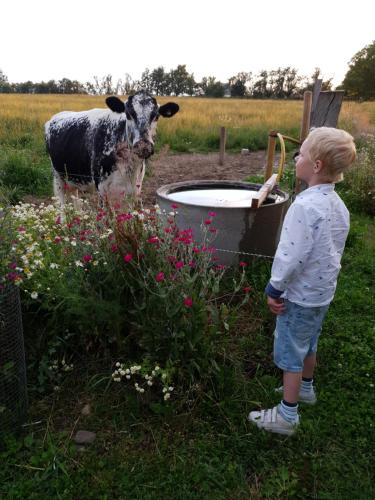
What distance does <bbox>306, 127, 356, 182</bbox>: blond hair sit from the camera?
6.29 feet

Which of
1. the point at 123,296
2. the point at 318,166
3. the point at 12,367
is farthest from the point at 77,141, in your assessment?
the point at 318,166

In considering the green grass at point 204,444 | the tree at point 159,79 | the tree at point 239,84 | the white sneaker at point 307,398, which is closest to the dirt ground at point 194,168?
the green grass at point 204,444

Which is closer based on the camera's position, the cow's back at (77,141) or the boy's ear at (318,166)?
the boy's ear at (318,166)

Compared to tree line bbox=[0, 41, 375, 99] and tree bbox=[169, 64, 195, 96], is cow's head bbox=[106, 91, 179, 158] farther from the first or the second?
tree bbox=[169, 64, 195, 96]

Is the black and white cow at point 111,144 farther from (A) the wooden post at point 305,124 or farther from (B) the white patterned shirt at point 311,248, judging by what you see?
(B) the white patterned shirt at point 311,248

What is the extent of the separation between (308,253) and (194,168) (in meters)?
8.85

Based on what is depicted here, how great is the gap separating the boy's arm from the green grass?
2.83 feet

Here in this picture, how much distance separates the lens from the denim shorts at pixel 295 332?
7.03 feet

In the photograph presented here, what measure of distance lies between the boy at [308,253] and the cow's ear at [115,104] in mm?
2911

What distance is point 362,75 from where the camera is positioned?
50.4 m

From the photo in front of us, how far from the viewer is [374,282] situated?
13.4 feet

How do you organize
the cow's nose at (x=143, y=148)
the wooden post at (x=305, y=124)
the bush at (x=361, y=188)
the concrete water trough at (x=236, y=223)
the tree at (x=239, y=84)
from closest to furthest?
the wooden post at (x=305, y=124) < the concrete water trough at (x=236, y=223) < the cow's nose at (x=143, y=148) < the bush at (x=361, y=188) < the tree at (x=239, y=84)

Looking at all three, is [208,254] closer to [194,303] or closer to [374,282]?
[194,303]

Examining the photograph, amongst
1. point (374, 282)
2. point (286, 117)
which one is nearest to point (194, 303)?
point (374, 282)
